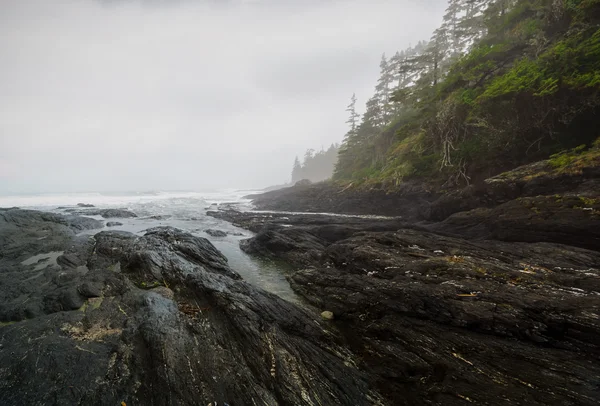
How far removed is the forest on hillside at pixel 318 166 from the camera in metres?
107

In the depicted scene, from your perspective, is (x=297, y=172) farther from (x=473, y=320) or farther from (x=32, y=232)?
(x=473, y=320)

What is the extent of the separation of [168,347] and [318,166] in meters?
110

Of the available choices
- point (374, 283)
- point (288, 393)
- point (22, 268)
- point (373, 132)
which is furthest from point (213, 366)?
point (373, 132)

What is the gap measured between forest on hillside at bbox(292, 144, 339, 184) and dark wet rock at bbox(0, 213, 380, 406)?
99.9 m

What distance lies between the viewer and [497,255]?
31.1ft

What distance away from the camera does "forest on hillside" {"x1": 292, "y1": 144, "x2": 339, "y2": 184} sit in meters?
107

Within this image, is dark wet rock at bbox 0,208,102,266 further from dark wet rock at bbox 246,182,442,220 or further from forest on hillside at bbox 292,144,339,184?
forest on hillside at bbox 292,144,339,184

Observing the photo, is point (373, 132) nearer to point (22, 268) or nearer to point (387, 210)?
point (387, 210)

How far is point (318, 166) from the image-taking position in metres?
112

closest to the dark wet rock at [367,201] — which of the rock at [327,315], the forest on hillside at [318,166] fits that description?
the rock at [327,315]

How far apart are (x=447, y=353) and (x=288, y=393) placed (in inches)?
180

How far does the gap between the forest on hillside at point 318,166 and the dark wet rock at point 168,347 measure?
99914mm

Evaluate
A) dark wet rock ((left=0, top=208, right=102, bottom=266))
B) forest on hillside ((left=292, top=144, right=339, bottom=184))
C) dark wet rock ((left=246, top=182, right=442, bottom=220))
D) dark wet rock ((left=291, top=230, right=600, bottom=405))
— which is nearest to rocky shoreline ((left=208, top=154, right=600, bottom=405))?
dark wet rock ((left=291, top=230, right=600, bottom=405))

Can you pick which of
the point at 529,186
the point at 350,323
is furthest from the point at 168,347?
the point at 529,186
